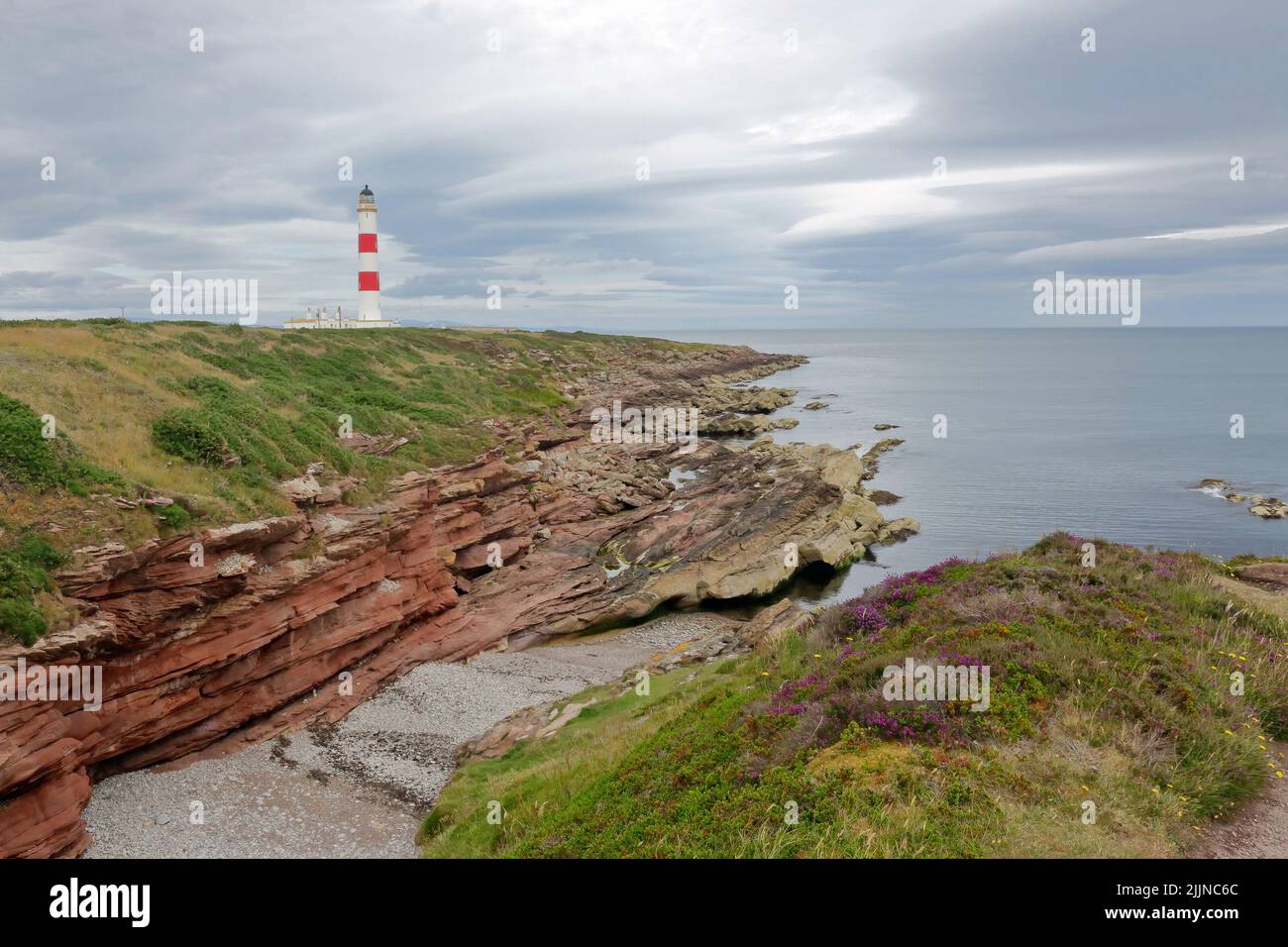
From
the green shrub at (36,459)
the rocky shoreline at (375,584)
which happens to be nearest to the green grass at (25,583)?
the rocky shoreline at (375,584)

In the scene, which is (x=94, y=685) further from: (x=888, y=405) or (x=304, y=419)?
(x=888, y=405)

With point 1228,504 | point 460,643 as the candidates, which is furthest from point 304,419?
point 1228,504

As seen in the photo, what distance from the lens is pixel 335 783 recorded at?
20641mm

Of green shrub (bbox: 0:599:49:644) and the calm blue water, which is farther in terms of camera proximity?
the calm blue water

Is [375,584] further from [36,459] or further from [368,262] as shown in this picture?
[368,262]

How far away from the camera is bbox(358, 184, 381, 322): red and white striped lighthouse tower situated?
225 ft

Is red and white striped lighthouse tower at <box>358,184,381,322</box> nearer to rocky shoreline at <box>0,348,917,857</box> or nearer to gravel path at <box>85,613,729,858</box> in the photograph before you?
rocky shoreline at <box>0,348,917,857</box>

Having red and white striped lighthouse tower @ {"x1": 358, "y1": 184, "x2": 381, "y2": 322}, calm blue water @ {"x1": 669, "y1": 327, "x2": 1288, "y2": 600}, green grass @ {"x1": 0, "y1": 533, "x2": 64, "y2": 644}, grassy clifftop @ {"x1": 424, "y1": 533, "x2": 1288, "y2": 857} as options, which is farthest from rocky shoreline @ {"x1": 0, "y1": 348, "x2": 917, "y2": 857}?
red and white striped lighthouse tower @ {"x1": 358, "y1": 184, "x2": 381, "y2": 322}

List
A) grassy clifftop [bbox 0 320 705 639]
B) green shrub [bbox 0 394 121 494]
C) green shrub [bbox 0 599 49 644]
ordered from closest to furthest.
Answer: green shrub [bbox 0 599 49 644] → grassy clifftop [bbox 0 320 705 639] → green shrub [bbox 0 394 121 494]

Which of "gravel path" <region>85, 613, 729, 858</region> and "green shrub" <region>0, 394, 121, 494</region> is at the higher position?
"green shrub" <region>0, 394, 121, 494</region>

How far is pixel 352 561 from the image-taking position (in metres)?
26.0

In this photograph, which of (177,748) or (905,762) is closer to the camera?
(905,762)

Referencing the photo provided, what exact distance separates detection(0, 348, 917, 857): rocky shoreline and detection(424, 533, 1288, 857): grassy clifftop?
9.50m
